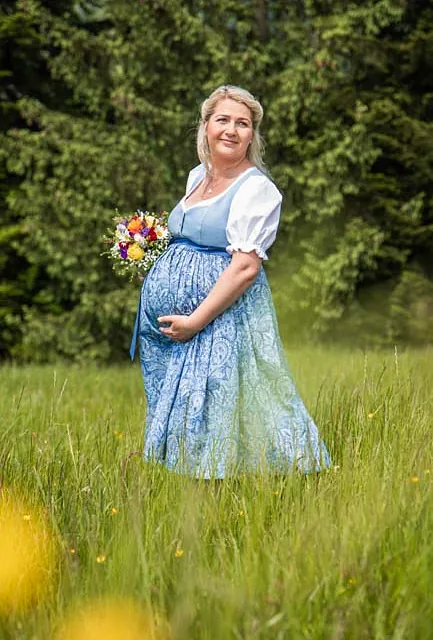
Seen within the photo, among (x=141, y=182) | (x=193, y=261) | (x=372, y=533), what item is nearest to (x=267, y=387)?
(x=193, y=261)

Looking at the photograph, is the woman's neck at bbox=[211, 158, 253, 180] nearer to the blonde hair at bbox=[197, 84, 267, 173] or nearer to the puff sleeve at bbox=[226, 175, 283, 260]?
the blonde hair at bbox=[197, 84, 267, 173]

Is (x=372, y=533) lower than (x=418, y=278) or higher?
lower

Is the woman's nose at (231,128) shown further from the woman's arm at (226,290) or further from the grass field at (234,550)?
the grass field at (234,550)

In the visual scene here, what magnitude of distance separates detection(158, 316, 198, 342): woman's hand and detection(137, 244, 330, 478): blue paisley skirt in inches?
1.6

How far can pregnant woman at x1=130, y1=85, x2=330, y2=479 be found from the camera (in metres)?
2.96

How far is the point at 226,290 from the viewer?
2932 mm

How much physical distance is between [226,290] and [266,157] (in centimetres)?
647

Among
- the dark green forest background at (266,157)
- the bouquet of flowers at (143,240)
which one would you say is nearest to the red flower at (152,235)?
the bouquet of flowers at (143,240)

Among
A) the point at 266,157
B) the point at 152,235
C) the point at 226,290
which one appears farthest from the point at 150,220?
the point at 266,157

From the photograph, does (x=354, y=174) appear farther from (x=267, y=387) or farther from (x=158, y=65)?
(x=267, y=387)

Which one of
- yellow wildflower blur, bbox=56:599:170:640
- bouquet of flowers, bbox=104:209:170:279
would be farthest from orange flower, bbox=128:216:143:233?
yellow wildflower blur, bbox=56:599:170:640

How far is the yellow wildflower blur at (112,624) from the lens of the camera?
6.38 feet

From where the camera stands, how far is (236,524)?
268 cm

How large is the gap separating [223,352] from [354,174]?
20.7 ft
